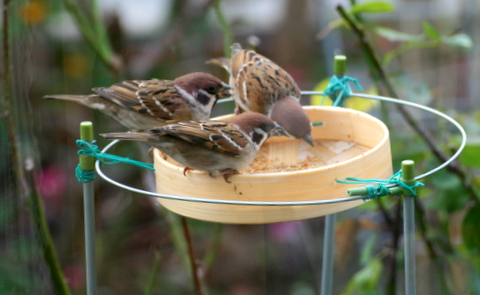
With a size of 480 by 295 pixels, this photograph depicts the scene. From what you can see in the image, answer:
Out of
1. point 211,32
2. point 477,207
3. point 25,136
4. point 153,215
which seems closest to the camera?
point 25,136

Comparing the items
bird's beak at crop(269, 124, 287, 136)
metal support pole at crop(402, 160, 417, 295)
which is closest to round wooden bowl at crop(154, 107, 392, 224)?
metal support pole at crop(402, 160, 417, 295)

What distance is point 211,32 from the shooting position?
4320 millimetres

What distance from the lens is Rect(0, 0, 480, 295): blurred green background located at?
2104mm

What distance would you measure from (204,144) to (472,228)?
120 centimetres

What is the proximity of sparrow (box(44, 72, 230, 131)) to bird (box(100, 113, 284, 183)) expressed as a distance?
0.37 metres

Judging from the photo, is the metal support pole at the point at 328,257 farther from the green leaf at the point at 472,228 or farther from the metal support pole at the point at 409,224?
the metal support pole at the point at 409,224

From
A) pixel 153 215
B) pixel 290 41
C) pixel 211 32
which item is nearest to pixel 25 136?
pixel 153 215

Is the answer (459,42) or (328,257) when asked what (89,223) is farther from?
(459,42)

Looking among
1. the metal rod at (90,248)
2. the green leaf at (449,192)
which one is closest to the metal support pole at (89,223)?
the metal rod at (90,248)

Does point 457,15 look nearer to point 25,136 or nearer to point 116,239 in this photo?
point 116,239

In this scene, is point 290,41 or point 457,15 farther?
point 290,41

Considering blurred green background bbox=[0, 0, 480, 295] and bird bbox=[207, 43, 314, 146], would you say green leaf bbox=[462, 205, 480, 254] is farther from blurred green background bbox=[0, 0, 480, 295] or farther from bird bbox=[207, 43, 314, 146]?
bird bbox=[207, 43, 314, 146]

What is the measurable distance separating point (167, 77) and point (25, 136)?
1863 millimetres

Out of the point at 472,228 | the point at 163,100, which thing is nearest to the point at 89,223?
the point at 163,100
